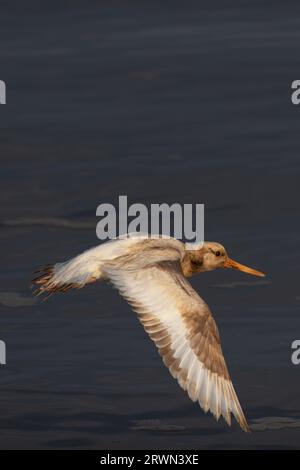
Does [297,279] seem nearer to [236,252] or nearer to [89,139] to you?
[236,252]

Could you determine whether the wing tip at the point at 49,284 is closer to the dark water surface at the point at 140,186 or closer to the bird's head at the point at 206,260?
the dark water surface at the point at 140,186

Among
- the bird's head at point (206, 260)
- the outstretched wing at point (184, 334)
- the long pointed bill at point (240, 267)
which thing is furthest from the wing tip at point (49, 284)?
the long pointed bill at point (240, 267)

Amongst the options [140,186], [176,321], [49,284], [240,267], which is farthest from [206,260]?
[140,186]

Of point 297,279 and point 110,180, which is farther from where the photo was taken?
point 110,180

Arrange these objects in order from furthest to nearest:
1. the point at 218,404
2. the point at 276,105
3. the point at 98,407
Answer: the point at 276,105 → the point at 98,407 → the point at 218,404

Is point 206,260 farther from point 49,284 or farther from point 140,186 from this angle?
point 140,186

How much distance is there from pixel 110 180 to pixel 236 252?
81.5 inches

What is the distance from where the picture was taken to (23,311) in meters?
14.1

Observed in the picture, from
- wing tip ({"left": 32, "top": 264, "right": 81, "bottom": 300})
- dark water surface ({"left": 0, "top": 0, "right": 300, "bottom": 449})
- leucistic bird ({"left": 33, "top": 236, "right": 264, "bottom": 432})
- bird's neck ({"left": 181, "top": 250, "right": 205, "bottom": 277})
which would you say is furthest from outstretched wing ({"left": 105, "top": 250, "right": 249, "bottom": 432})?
bird's neck ({"left": 181, "top": 250, "right": 205, "bottom": 277})

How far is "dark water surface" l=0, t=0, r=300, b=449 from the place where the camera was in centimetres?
1258

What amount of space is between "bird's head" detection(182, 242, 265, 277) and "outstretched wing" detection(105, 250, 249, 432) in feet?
5.61

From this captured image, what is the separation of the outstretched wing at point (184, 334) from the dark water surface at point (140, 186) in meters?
1.02

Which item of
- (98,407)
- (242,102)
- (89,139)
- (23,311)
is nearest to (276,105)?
(242,102)

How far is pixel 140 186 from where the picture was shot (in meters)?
16.4
